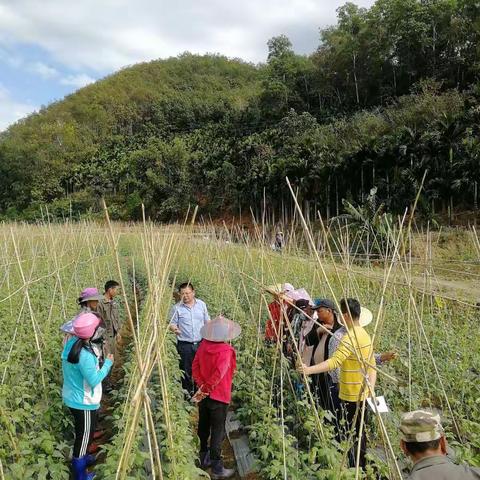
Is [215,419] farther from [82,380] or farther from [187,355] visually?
[187,355]

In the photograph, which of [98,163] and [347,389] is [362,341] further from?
[98,163]

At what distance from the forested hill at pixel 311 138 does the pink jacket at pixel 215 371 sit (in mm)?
13919

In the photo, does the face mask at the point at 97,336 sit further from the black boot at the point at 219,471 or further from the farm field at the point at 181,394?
the black boot at the point at 219,471

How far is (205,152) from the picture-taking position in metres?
35.6

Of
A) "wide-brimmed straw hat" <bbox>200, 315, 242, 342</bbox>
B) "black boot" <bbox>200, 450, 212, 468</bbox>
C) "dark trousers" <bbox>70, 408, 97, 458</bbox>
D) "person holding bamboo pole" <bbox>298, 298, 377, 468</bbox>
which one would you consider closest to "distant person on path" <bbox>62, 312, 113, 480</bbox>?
"dark trousers" <bbox>70, 408, 97, 458</bbox>

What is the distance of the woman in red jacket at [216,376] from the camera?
10.7ft

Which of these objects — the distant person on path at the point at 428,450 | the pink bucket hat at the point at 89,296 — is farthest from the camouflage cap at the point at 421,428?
the pink bucket hat at the point at 89,296

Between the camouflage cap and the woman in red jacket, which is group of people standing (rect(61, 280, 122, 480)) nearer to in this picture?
the woman in red jacket

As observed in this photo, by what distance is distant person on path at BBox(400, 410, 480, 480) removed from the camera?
5.66 feet

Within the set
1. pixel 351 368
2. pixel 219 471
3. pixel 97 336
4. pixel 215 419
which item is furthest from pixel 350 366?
pixel 97 336

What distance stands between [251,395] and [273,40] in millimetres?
40341

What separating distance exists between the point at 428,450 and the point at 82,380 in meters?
2.18

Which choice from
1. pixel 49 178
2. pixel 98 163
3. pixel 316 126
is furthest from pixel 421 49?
pixel 49 178

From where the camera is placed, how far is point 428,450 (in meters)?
1.80
